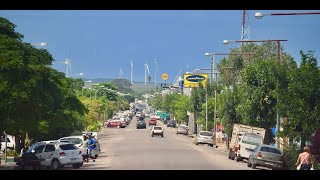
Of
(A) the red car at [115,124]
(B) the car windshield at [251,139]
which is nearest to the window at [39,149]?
(B) the car windshield at [251,139]

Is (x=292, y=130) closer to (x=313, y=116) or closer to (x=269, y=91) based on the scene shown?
(x=313, y=116)

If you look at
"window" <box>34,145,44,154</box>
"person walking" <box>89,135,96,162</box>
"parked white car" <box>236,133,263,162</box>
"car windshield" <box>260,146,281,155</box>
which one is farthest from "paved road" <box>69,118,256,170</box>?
"window" <box>34,145,44,154</box>

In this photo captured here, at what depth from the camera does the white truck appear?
164 feet

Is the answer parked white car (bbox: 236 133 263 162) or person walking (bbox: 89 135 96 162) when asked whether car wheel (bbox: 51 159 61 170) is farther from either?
parked white car (bbox: 236 133 263 162)

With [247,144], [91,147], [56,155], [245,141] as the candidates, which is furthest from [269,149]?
[91,147]

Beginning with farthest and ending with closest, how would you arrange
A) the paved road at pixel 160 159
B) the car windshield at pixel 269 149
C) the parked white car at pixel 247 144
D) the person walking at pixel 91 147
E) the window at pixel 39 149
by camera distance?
the parked white car at pixel 247 144, the person walking at pixel 91 147, the car windshield at pixel 269 149, the window at pixel 39 149, the paved road at pixel 160 159

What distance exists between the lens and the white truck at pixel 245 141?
49.9 metres

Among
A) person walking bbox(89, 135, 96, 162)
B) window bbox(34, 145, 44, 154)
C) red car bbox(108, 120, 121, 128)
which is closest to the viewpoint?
window bbox(34, 145, 44, 154)

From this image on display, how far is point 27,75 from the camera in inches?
1570

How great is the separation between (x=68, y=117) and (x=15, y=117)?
23.2 metres

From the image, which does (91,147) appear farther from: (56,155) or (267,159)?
(267,159)

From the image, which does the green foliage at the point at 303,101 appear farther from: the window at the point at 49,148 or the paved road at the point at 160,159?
the window at the point at 49,148

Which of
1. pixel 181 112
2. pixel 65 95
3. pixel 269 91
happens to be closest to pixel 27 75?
pixel 269 91

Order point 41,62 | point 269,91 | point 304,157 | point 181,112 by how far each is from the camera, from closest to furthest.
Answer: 1. point 304,157
2. point 41,62
3. point 269,91
4. point 181,112
